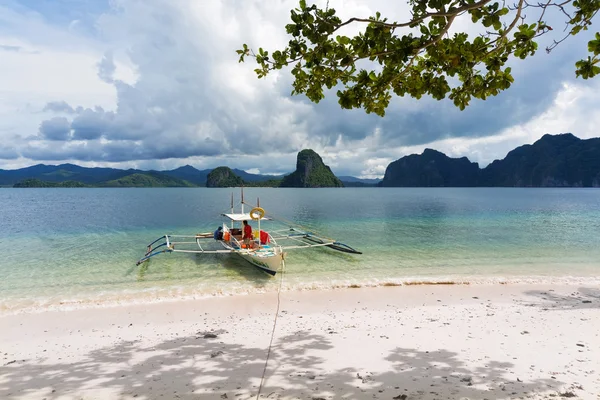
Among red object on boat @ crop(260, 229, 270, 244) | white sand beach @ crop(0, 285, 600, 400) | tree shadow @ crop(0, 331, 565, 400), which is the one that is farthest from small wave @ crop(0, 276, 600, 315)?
tree shadow @ crop(0, 331, 565, 400)

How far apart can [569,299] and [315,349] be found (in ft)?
34.1

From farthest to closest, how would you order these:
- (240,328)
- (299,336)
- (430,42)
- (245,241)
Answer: (245,241) → (240,328) → (299,336) → (430,42)

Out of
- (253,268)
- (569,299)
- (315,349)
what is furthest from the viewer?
(253,268)

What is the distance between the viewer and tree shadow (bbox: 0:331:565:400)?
5414mm

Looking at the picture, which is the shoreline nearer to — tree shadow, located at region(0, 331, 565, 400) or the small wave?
the small wave

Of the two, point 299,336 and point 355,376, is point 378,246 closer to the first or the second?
point 299,336

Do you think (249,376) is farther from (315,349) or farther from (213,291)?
(213,291)

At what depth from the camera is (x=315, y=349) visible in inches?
288

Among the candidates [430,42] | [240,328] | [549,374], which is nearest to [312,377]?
[240,328]

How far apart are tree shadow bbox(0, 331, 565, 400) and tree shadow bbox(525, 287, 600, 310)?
6.49 m

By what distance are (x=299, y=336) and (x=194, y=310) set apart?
4.53 meters

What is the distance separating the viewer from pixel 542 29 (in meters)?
5.05

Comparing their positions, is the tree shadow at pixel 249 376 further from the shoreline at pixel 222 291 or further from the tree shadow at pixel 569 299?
the tree shadow at pixel 569 299

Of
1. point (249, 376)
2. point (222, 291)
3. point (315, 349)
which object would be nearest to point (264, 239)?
point (222, 291)
